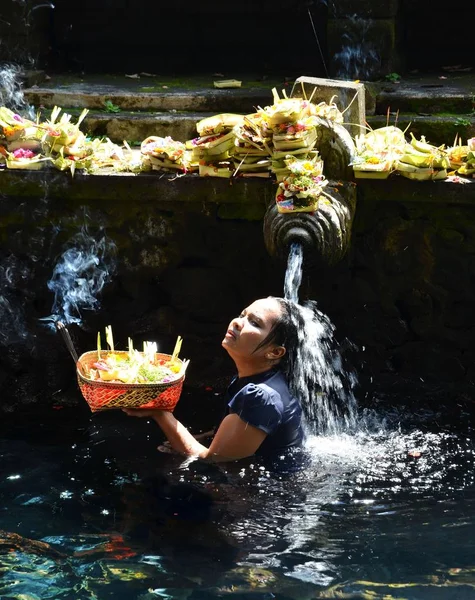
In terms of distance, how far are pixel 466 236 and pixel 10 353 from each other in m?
3.03

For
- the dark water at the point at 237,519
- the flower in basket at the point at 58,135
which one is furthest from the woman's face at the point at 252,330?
the flower in basket at the point at 58,135

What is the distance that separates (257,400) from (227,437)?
9.4 inches

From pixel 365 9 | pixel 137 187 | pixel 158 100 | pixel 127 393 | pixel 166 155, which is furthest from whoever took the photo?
pixel 365 9

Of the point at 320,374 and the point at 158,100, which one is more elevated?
the point at 158,100

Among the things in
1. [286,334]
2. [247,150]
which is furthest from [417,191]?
[286,334]

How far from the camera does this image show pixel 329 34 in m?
8.68

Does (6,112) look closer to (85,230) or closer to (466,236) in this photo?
(85,230)

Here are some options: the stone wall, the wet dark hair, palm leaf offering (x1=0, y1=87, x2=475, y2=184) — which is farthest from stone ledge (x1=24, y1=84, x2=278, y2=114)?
the wet dark hair

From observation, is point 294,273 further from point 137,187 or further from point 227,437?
point 227,437

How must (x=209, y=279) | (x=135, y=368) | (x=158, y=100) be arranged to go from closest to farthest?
1. (x=135, y=368)
2. (x=209, y=279)
3. (x=158, y=100)

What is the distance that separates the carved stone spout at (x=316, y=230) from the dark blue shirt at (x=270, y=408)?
3.12ft

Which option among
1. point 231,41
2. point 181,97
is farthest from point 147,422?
point 231,41

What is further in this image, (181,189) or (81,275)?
(81,275)

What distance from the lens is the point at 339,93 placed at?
6391mm
